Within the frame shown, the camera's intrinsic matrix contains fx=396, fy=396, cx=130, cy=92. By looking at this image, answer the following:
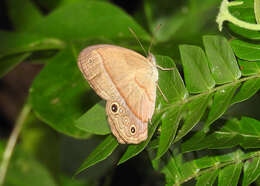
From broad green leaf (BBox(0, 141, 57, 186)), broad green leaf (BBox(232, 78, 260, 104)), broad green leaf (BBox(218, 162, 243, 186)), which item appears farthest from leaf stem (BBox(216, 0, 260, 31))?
broad green leaf (BBox(0, 141, 57, 186))

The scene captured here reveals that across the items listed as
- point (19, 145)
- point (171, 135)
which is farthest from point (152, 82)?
point (19, 145)

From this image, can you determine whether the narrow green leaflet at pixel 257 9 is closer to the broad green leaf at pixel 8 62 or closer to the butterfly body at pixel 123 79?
the butterfly body at pixel 123 79

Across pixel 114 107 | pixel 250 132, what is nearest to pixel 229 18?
pixel 250 132

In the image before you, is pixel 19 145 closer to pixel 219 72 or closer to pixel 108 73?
pixel 108 73

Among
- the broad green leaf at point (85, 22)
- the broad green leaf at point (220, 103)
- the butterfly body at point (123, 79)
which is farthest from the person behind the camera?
the broad green leaf at point (85, 22)

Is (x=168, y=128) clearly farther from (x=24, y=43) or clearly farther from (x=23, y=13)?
(x=23, y=13)

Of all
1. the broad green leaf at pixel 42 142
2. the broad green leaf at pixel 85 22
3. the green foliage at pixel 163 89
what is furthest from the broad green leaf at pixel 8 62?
the broad green leaf at pixel 42 142

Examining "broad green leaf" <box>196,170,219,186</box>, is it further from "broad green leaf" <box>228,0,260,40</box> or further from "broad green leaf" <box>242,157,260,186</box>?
"broad green leaf" <box>228,0,260,40</box>
